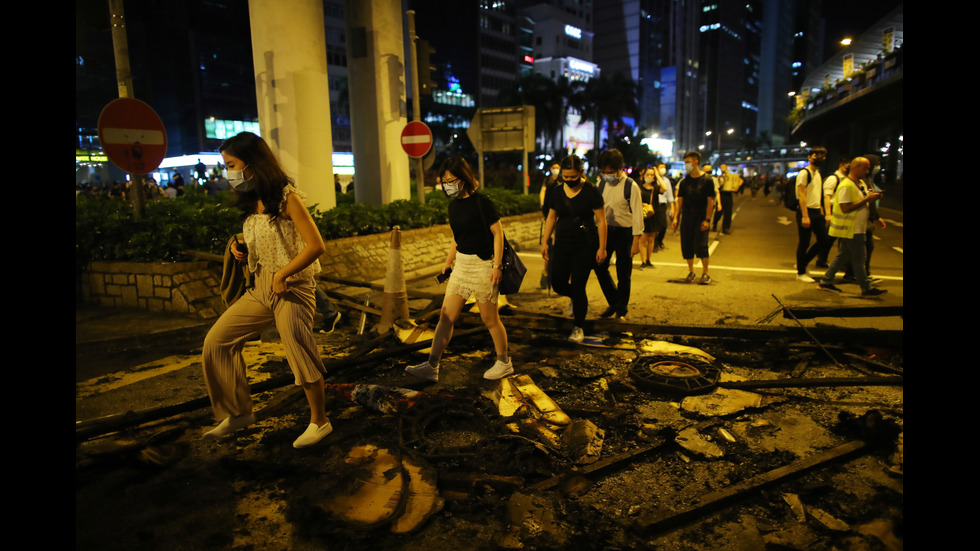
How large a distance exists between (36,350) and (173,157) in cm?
8214

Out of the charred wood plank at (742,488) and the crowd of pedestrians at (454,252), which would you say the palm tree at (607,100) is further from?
the charred wood plank at (742,488)

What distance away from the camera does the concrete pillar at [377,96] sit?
13578 millimetres

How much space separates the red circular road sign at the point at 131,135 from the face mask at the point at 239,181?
4.01 metres

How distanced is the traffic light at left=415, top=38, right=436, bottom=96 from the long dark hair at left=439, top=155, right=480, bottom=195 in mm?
Answer: 8336

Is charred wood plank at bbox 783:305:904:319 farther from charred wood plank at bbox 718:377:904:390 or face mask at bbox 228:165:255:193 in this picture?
face mask at bbox 228:165:255:193

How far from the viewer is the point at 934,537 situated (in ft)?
6.40

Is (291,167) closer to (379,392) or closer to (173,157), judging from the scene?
(379,392)

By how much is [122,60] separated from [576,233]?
682cm

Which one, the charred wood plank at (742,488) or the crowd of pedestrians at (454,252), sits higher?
the crowd of pedestrians at (454,252)

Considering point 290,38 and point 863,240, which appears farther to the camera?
point 290,38

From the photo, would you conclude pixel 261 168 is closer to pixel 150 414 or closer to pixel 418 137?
pixel 150 414

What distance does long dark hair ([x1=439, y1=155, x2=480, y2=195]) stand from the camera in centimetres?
443

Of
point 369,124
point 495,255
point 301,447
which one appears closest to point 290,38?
point 369,124

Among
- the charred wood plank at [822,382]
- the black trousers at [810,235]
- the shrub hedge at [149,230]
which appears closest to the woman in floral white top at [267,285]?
the charred wood plank at [822,382]
